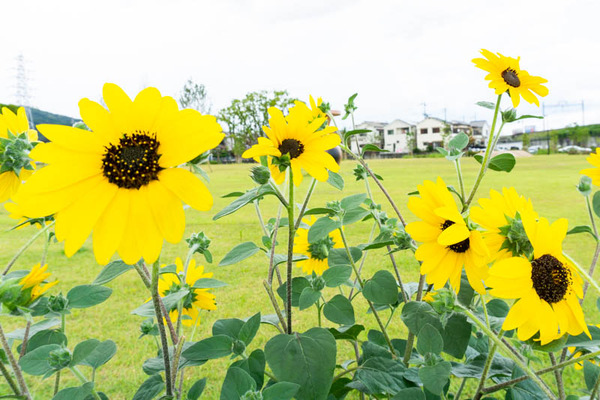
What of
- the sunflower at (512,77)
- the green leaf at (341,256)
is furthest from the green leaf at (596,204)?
the green leaf at (341,256)

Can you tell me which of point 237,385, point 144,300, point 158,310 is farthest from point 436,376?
A: point 144,300

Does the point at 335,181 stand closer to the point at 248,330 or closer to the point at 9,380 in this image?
the point at 248,330

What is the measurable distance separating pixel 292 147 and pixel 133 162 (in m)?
0.28

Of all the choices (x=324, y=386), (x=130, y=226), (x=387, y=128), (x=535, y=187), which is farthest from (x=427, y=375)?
(x=387, y=128)

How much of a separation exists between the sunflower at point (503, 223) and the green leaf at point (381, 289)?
0.60ft

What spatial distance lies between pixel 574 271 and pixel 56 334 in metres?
0.78

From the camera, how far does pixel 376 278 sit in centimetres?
67

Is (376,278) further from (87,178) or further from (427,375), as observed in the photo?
(87,178)

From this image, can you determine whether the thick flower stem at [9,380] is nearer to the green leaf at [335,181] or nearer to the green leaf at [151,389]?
the green leaf at [151,389]

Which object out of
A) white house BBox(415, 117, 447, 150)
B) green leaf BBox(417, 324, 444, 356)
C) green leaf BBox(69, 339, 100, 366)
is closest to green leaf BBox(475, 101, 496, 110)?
green leaf BBox(417, 324, 444, 356)

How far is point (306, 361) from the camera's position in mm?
520

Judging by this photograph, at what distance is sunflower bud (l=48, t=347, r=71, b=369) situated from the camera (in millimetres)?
562

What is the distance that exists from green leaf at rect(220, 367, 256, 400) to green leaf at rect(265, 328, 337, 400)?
0.04 m

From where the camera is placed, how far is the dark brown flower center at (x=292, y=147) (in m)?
0.62
